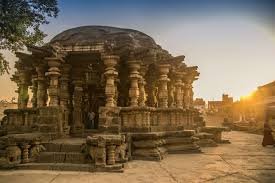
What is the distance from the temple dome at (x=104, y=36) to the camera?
11867 millimetres

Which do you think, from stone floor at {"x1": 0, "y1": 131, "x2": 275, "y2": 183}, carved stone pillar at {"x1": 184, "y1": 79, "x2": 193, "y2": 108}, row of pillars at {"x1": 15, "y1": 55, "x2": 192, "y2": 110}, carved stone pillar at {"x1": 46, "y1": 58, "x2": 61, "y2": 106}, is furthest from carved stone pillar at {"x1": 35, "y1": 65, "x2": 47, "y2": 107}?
carved stone pillar at {"x1": 184, "y1": 79, "x2": 193, "y2": 108}

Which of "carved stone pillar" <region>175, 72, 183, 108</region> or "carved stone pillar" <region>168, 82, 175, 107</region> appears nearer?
"carved stone pillar" <region>175, 72, 183, 108</region>

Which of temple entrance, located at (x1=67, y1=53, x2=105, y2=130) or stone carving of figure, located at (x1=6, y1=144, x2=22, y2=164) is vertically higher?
temple entrance, located at (x1=67, y1=53, x2=105, y2=130)

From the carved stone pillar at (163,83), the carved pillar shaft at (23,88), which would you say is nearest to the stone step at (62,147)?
the carved stone pillar at (163,83)

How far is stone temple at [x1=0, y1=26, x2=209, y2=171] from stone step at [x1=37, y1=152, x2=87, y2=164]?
0.03 metres

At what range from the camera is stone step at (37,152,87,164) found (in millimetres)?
7012

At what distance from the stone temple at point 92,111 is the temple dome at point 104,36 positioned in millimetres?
48

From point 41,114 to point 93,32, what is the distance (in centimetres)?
527

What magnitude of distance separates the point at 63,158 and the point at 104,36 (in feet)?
22.3

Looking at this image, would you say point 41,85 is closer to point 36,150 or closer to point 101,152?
point 36,150

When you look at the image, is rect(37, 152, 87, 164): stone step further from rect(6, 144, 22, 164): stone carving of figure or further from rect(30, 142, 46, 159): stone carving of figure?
rect(6, 144, 22, 164): stone carving of figure

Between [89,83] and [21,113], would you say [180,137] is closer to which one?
[89,83]

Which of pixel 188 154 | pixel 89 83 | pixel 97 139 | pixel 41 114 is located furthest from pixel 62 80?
pixel 188 154

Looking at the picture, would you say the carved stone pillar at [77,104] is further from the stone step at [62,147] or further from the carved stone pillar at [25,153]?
the carved stone pillar at [25,153]
